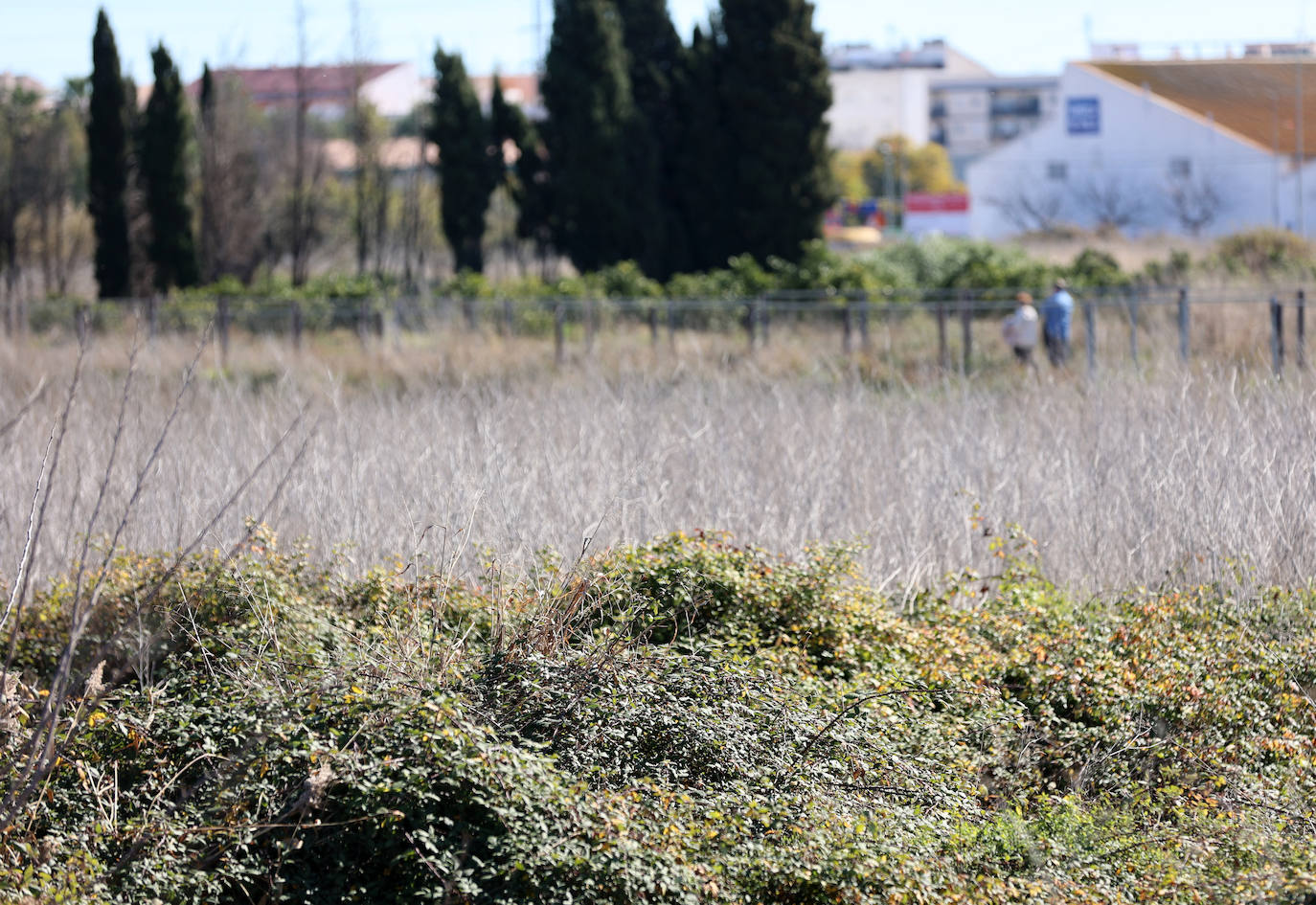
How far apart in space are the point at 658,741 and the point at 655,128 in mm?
27456

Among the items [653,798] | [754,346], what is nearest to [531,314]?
[754,346]

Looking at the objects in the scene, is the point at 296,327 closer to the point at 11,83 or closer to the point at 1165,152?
the point at 11,83

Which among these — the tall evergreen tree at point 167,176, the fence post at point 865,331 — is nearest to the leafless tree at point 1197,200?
the tall evergreen tree at point 167,176

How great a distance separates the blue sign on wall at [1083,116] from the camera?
2014 inches

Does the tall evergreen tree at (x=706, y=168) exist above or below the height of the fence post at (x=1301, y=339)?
above

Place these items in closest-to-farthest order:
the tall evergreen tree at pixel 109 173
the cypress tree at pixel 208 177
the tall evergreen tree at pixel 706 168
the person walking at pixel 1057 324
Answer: the person walking at pixel 1057 324 → the tall evergreen tree at pixel 109 173 → the cypress tree at pixel 208 177 → the tall evergreen tree at pixel 706 168

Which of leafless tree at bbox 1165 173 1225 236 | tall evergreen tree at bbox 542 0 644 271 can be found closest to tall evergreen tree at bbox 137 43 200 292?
tall evergreen tree at bbox 542 0 644 271

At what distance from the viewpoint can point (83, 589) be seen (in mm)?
6543

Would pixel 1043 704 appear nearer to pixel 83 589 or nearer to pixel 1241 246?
pixel 83 589

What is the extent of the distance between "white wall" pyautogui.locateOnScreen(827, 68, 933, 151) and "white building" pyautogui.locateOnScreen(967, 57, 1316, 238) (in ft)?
102

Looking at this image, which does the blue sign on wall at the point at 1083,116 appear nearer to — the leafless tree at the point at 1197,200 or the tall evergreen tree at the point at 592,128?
the leafless tree at the point at 1197,200

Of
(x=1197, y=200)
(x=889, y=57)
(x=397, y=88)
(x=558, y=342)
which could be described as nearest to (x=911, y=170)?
(x=889, y=57)

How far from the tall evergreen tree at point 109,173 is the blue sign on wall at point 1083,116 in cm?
3386

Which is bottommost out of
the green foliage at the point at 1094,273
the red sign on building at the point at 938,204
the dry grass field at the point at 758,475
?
the dry grass field at the point at 758,475
